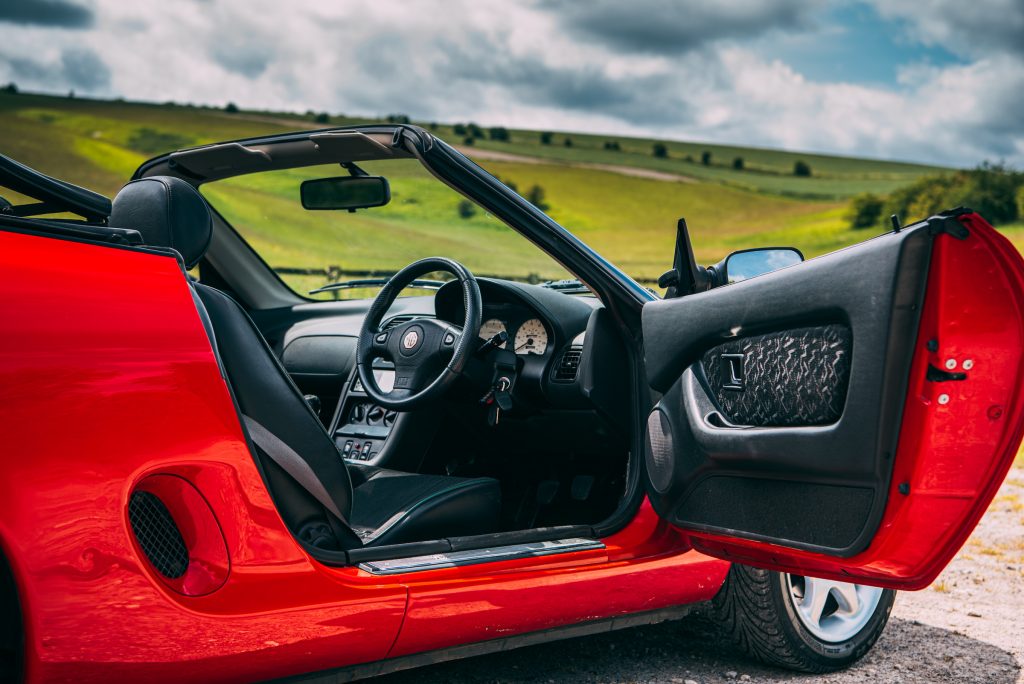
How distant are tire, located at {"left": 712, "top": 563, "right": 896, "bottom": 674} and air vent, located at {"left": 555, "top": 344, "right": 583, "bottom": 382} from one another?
833 mm

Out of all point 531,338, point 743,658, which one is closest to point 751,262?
point 531,338

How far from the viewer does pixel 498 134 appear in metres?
67.4

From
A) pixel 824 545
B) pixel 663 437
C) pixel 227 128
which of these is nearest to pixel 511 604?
pixel 663 437

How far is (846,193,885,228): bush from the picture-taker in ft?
184

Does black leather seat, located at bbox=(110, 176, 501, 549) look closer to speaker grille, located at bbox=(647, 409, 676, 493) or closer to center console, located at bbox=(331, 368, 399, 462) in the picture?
speaker grille, located at bbox=(647, 409, 676, 493)

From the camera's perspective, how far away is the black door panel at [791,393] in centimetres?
216

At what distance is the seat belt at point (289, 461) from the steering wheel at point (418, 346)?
0.76m

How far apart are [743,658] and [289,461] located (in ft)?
6.24

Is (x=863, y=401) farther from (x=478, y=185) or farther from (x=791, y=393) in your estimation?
(x=478, y=185)

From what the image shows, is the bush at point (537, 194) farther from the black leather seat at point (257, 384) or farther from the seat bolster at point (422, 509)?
the black leather seat at point (257, 384)

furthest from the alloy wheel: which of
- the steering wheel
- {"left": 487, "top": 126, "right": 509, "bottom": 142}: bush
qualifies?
{"left": 487, "top": 126, "right": 509, "bottom": 142}: bush

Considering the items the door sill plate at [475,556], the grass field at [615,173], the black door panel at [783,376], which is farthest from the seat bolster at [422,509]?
the grass field at [615,173]

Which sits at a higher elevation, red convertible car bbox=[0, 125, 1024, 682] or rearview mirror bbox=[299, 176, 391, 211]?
rearview mirror bbox=[299, 176, 391, 211]

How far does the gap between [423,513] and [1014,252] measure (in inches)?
65.9
